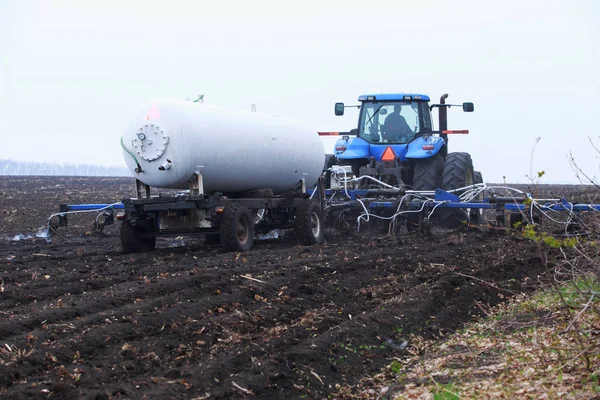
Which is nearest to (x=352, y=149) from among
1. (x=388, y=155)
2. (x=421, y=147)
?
(x=388, y=155)

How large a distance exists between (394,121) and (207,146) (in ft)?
22.0

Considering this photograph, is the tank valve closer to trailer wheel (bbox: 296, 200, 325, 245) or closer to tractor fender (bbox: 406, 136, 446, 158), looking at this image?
trailer wheel (bbox: 296, 200, 325, 245)

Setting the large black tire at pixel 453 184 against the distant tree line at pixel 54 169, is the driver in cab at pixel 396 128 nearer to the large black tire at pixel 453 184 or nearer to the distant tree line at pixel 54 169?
the large black tire at pixel 453 184

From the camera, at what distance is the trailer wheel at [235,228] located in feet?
45.0

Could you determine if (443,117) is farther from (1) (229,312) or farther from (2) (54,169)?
(2) (54,169)

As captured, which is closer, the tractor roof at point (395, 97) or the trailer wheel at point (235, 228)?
the trailer wheel at point (235, 228)

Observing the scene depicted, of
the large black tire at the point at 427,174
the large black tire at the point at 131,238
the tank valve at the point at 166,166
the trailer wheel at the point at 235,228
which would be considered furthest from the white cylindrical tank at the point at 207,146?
the large black tire at the point at 427,174

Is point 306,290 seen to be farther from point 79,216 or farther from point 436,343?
point 79,216

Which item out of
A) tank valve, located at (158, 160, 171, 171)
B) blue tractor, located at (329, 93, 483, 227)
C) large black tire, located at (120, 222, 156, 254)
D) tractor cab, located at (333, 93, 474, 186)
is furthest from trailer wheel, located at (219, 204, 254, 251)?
tractor cab, located at (333, 93, 474, 186)

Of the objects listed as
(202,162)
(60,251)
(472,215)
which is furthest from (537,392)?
(472,215)

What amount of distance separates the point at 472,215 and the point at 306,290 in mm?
8195

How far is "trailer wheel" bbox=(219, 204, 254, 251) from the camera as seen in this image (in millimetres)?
13727

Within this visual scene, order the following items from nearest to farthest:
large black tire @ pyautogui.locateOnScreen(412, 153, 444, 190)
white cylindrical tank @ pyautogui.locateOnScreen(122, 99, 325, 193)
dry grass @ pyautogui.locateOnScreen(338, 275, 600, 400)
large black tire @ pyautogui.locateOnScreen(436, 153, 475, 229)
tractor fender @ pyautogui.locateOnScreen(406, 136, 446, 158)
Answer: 1. dry grass @ pyautogui.locateOnScreen(338, 275, 600, 400)
2. white cylindrical tank @ pyautogui.locateOnScreen(122, 99, 325, 193)
3. large black tire @ pyautogui.locateOnScreen(436, 153, 475, 229)
4. tractor fender @ pyautogui.locateOnScreen(406, 136, 446, 158)
5. large black tire @ pyautogui.locateOnScreen(412, 153, 444, 190)

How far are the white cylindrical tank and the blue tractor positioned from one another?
328 cm
